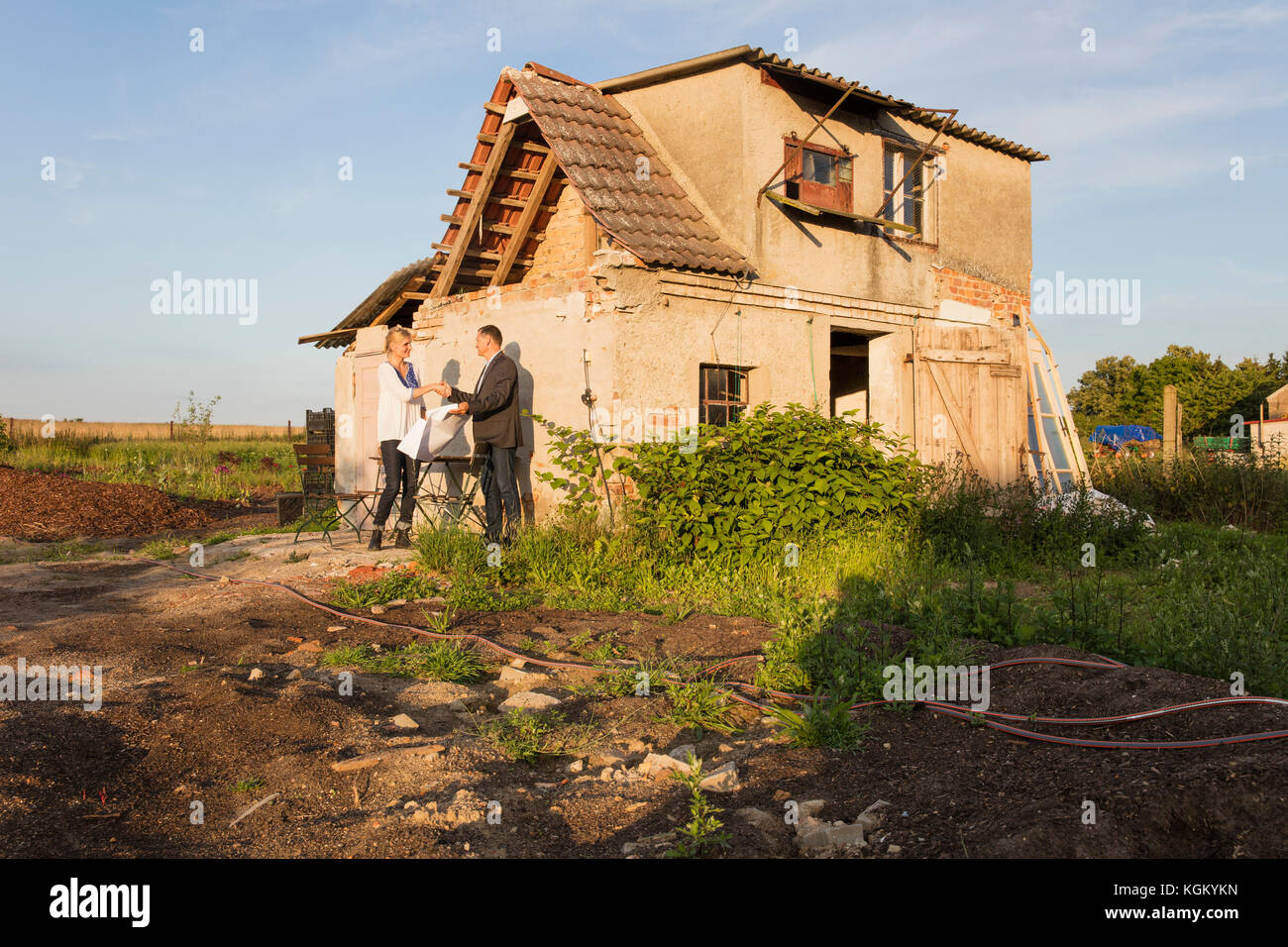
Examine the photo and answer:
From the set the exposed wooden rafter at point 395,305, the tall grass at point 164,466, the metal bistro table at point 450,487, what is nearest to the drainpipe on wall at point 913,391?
the metal bistro table at point 450,487

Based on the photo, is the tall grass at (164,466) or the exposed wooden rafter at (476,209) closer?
the exposed wooden rafter at (476,209)

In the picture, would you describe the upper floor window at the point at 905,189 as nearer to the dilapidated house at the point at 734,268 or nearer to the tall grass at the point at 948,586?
the dilapidated house at the point at 734,268

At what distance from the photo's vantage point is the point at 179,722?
3.66m

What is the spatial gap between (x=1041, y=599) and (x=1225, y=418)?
118 ft

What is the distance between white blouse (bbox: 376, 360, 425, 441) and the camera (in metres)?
8.44

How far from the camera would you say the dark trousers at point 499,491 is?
7.64m

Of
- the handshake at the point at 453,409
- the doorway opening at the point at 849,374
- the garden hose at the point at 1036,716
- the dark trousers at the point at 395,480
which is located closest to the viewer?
the garden hose at the point at 1036,716

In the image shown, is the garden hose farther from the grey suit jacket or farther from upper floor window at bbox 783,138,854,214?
upper floor window at bbox 783,138,854,214

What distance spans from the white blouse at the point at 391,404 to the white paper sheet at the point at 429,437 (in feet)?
0.47

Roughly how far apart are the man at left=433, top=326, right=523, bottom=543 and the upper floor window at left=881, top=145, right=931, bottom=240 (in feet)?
18.4

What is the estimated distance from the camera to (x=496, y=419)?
7762 millimetres
